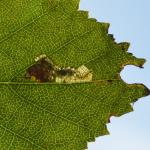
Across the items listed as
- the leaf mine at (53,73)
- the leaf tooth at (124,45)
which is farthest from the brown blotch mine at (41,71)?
the leaf tooth at (124,45)

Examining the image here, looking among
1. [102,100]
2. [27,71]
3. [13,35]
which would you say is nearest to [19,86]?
[27,71]

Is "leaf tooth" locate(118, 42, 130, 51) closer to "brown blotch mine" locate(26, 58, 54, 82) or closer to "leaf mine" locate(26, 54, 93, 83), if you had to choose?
"leaf mine" locate(26, 54, 93, 83)

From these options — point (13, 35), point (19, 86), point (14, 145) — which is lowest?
point (14, 145)

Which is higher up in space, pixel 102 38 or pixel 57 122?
pixel 102 38

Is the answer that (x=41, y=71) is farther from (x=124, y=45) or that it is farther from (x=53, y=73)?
(x=124, y=45)

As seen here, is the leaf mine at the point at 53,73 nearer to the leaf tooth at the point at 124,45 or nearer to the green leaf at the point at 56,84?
the green leaf at the point at 56,84

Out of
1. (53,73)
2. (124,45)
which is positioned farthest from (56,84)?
(124,45)

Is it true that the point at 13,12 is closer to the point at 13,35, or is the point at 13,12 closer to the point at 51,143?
the point at 13,35

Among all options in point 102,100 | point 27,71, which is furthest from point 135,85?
point 27,71
